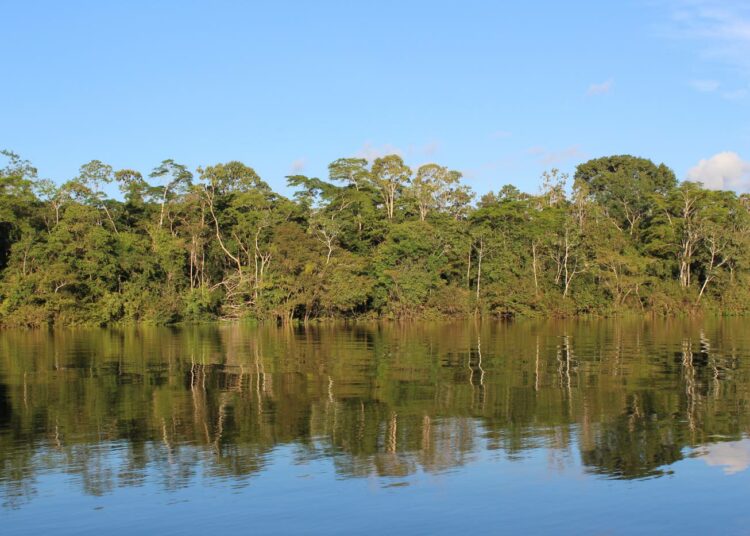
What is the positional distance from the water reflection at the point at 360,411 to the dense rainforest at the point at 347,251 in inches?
918

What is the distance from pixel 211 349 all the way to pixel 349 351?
614cm

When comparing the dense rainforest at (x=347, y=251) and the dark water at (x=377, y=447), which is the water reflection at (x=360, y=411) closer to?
the dark water at (x=377, y=447)

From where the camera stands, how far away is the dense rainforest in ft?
172

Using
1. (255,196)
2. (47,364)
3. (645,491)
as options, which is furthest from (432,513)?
(255,196)

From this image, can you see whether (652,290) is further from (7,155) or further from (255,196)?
(7,155)

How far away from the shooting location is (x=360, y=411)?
15742 mm

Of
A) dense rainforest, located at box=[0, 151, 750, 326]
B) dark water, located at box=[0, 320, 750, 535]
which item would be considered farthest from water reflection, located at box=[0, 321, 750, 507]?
dense rainforest, located at box=[0, 151, 750, 326]

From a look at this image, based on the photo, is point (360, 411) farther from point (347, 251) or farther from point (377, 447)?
point (347, 251)

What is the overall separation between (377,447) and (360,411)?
3.24 metres

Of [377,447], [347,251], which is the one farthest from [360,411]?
[347,251]

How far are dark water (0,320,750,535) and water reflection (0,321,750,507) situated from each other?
6 centimetres

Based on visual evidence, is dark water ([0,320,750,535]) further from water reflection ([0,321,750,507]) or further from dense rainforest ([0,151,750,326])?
dense rainforest ([0,151,750,326])

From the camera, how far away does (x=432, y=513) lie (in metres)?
9.23

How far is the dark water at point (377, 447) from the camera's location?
920cm
